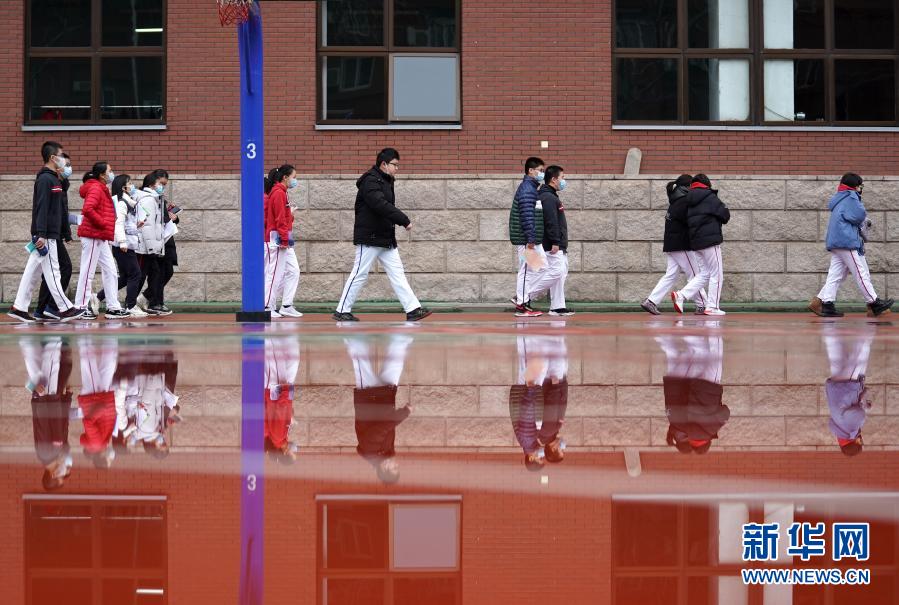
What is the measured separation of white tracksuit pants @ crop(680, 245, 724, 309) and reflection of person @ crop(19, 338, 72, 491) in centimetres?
903

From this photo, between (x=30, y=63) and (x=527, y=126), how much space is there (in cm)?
832

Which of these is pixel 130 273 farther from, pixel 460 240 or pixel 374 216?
pixel 460 240

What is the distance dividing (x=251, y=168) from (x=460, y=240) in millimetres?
5196

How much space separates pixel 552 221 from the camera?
17.4m

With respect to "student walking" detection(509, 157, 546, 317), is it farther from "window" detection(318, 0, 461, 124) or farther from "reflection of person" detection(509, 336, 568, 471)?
"reflection of person" detection(509, 336, 568, 471)

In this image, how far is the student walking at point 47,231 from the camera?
15648 mm

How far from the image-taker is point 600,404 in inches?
280

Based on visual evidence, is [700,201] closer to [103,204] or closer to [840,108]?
[840,108]

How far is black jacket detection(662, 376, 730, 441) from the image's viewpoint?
240 inches

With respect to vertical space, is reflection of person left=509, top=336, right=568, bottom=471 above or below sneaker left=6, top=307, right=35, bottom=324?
below

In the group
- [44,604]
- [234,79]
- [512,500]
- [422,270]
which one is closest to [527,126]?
[422,270]

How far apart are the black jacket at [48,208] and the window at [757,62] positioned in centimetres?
931

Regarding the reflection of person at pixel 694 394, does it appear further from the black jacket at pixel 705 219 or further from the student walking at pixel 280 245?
the student walking at pixel 280 245

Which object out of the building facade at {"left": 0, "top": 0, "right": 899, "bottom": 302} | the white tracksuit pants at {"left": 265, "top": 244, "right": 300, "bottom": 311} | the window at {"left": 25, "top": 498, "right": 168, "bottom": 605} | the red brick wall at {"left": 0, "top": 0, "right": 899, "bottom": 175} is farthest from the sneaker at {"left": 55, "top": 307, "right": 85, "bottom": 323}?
the window at {"left": 25, "top": 498, "right": 168, "bottom": 605}
